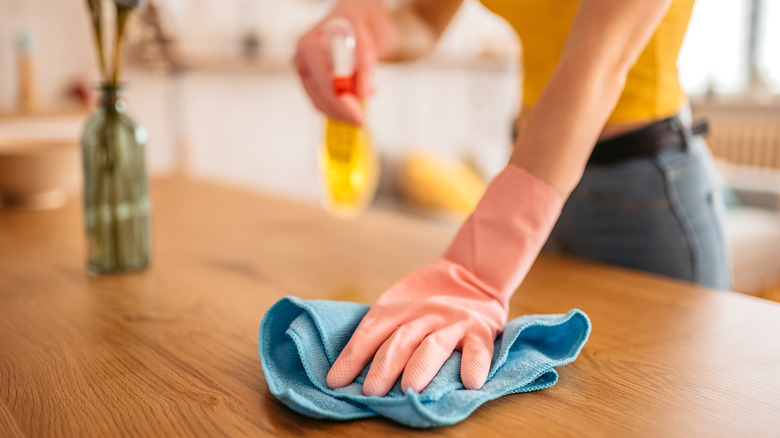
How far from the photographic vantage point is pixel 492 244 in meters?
0.63

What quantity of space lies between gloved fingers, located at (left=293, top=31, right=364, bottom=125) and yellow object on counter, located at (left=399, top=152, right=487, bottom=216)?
2368 millimetres

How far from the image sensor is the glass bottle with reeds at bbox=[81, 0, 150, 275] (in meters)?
0.89

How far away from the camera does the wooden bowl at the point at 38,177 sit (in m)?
1.36

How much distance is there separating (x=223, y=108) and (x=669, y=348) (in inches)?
133

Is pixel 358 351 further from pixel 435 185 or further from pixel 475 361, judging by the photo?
pixel 435 185

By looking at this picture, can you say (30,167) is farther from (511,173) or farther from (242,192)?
(511,173)

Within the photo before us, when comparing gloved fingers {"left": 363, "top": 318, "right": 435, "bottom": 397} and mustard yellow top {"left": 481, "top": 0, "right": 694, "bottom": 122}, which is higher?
mustard yellow top {"left": 481, "top": 0, "right": 694, "bottom": 122}

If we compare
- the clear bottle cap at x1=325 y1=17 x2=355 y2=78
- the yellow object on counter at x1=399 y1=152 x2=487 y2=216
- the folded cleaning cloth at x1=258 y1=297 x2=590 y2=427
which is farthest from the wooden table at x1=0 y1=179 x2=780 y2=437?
the yellow object on counter at x1=399 y1=152 x2=487 y2=216

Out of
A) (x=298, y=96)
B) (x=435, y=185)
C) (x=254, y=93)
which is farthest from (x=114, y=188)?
(x=298, y=96)

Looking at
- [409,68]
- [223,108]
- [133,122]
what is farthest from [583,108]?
[409,68]

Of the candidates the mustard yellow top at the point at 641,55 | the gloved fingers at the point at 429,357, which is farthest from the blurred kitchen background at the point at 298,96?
the gloved fingers at the point at 429,357

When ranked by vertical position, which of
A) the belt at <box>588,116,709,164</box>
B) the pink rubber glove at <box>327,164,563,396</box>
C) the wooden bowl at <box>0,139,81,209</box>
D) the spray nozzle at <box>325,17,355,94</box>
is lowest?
the wooden bowl at <box>0,139,81,209</box>

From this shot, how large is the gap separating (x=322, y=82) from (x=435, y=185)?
2.48 m

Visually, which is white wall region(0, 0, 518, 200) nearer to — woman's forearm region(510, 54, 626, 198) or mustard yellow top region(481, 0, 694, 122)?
mustard yellow top region(481, 0, 694, 122)
